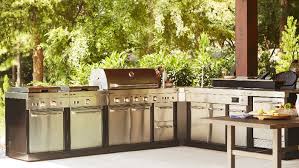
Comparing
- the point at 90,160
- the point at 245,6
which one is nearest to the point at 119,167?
the point at 90,160

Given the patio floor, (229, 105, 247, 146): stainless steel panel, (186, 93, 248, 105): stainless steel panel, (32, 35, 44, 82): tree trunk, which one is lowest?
the patio floor

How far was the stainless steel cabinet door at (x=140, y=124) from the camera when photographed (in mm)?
9547

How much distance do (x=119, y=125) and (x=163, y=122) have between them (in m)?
0.84

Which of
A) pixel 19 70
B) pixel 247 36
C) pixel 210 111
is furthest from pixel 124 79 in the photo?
pixel 19 70

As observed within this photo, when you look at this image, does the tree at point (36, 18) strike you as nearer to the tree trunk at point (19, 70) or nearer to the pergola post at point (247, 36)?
the tree trunk at point (19, 70)

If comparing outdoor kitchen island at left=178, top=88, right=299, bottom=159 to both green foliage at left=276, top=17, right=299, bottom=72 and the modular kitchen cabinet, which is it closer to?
the modular kitchen cabinet

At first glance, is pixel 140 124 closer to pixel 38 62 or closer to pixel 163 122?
pixel 163 122

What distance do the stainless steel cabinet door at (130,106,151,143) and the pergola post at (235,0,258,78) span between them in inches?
61.5

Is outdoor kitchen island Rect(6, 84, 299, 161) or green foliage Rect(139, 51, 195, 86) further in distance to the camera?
green foliage Rect(139, 51, 195, 86)

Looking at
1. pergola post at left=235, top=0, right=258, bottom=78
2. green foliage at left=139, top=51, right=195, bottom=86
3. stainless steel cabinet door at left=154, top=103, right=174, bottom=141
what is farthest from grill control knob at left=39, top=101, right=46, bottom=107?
pergola post at left=235, top=0, right=258, bottom=78

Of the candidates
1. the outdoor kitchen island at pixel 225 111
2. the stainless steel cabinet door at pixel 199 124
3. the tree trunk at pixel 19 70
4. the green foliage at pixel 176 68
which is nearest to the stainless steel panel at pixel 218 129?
the outdoor kitchen island at pixel 225 111

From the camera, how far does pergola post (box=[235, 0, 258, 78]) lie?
32.6 ft

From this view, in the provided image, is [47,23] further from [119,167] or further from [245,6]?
[119,167]

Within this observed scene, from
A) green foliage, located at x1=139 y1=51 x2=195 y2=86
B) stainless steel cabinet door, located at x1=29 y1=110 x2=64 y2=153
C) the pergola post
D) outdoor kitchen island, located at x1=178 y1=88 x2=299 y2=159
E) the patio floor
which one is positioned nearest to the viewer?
the patio floor
